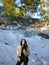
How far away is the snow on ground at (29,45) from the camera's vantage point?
44.5 ft

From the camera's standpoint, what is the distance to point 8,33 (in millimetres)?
18094

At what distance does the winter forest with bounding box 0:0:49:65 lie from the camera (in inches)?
563

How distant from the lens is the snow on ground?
13555 mm

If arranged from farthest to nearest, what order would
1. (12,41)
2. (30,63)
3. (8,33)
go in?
(8,33), (12,41), (30,63)

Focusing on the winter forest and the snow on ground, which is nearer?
the snow on ground

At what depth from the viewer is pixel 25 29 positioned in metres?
21.4

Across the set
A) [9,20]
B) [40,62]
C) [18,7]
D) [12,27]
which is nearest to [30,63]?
[40,62]

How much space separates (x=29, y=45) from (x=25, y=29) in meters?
4.75

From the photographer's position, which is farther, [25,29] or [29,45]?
[25,29]

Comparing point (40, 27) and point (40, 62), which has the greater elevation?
point (40, 62)

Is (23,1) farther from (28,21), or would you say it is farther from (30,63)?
(30,63)

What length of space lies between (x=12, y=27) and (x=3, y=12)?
4400mm

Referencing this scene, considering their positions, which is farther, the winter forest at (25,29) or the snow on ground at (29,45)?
the winter forest at (25,29)

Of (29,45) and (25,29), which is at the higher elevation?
(29,45)
